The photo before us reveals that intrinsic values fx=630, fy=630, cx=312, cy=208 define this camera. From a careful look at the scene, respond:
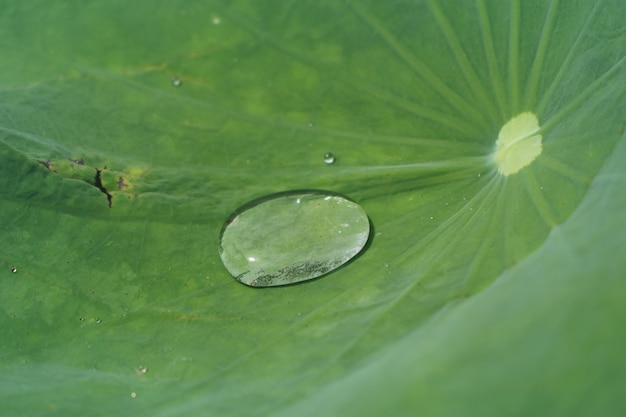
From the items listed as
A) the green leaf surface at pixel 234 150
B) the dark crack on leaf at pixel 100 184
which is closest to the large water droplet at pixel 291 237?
the green leaf surface at pixel 234 150

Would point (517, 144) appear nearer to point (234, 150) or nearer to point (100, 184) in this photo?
point (234, 150)

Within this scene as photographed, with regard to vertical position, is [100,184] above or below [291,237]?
above

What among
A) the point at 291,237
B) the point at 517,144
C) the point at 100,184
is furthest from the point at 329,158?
the point at 100,184

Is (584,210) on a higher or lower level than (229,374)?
higher

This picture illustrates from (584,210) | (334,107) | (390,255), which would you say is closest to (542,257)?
(584,210)

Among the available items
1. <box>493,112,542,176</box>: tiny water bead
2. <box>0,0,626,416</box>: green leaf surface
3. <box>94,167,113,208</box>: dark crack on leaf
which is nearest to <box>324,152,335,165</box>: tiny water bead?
<box>0,0,626,416</box>: green leaf surface

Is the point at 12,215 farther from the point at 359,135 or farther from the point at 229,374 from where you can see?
the point at 359,135
